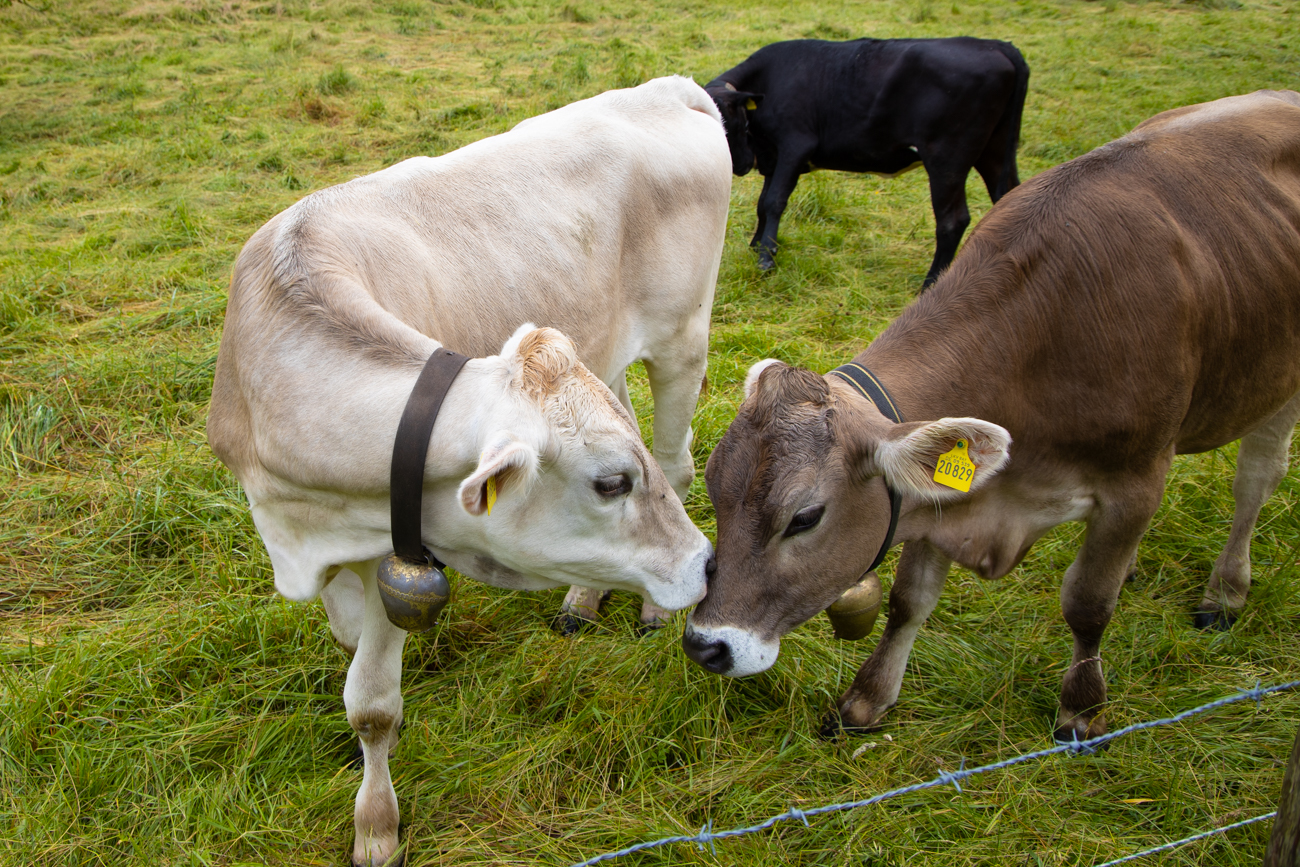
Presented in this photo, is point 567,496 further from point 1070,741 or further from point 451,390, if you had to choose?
point 1070,741

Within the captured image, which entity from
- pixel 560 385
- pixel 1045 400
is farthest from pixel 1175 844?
pixel 560 385

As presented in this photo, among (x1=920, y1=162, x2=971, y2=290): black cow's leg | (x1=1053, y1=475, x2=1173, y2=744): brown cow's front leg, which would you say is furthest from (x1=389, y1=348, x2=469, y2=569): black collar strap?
(x1=920, y1=162, x2=971, y2=290): black cow's leg

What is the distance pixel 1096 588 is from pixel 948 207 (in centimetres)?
436

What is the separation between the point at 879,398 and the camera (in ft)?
7.86

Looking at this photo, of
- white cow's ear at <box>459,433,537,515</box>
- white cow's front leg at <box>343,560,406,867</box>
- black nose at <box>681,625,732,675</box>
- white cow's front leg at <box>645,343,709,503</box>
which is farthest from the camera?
white cow's front leg at <box>645,343,709,503</box>

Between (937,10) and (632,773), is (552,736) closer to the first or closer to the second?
(632,773)

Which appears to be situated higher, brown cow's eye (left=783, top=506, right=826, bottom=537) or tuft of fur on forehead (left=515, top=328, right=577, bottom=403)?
tuft of fur on forehead (left=515, top=328, right=577, bottom=403)

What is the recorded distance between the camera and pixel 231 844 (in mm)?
2406

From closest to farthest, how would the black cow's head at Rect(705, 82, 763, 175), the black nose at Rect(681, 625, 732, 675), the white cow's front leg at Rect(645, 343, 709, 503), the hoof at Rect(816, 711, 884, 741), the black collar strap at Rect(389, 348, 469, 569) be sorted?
the black collar strap at Rect(389, 348, 469, 569) → the black nose at Rect(681, 625, 732, 675) → the hoof at Rect(816, 711, 884, 741) → the white cow's front leg at Rect(645, 343, 709, 503) → the black cow's head at Rect(705, 82, 763, 175)

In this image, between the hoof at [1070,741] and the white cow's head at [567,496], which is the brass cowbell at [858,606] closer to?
the white cow's head at [567,496]

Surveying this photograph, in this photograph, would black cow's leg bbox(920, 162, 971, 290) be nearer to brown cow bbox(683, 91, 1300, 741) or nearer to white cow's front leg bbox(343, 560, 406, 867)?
brown cow bbox(683, 91, 1300, 741)

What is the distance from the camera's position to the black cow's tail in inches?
254

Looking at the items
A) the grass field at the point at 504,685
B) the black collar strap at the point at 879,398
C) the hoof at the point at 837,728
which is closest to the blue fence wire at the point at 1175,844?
the grass field at the point at 504,685

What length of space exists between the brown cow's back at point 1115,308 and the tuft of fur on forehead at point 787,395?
29 cm
